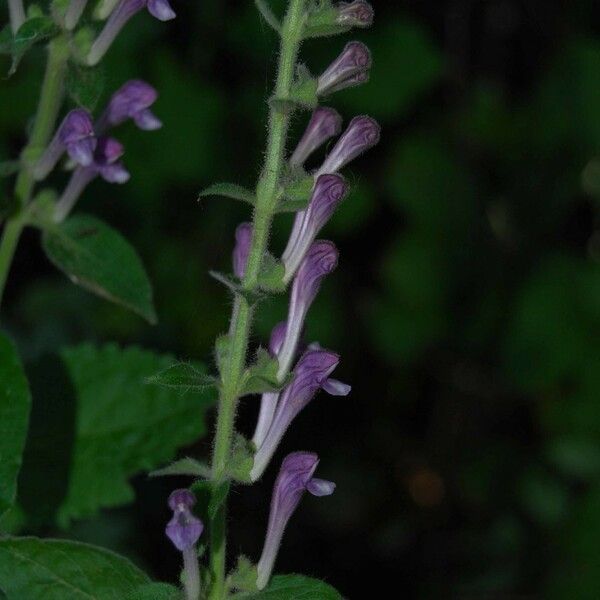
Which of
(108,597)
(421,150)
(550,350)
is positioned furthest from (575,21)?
(108,597)

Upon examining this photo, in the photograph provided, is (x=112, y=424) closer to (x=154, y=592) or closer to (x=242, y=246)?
(x=242, y=246)

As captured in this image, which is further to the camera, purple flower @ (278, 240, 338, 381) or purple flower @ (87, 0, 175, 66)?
purple flower @ (87, 0, 175, 66)

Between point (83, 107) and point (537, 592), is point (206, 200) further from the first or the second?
point (83, 107)

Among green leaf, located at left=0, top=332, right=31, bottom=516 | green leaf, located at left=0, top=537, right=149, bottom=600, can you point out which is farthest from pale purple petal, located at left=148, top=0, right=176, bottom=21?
green leaf, located at left=0, top=537, right=149, bottom=600

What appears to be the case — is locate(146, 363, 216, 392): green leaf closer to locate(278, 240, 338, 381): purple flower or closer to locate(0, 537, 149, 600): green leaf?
locate(278, 240, 338, 381): purple flower

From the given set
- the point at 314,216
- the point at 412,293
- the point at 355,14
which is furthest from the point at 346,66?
the point at 412,293

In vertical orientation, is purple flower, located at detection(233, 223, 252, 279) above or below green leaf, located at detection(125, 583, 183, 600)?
above

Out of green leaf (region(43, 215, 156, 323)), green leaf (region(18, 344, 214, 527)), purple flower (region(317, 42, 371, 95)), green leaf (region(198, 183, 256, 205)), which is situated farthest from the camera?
green leaf (region(18, 344, 214, 527))
